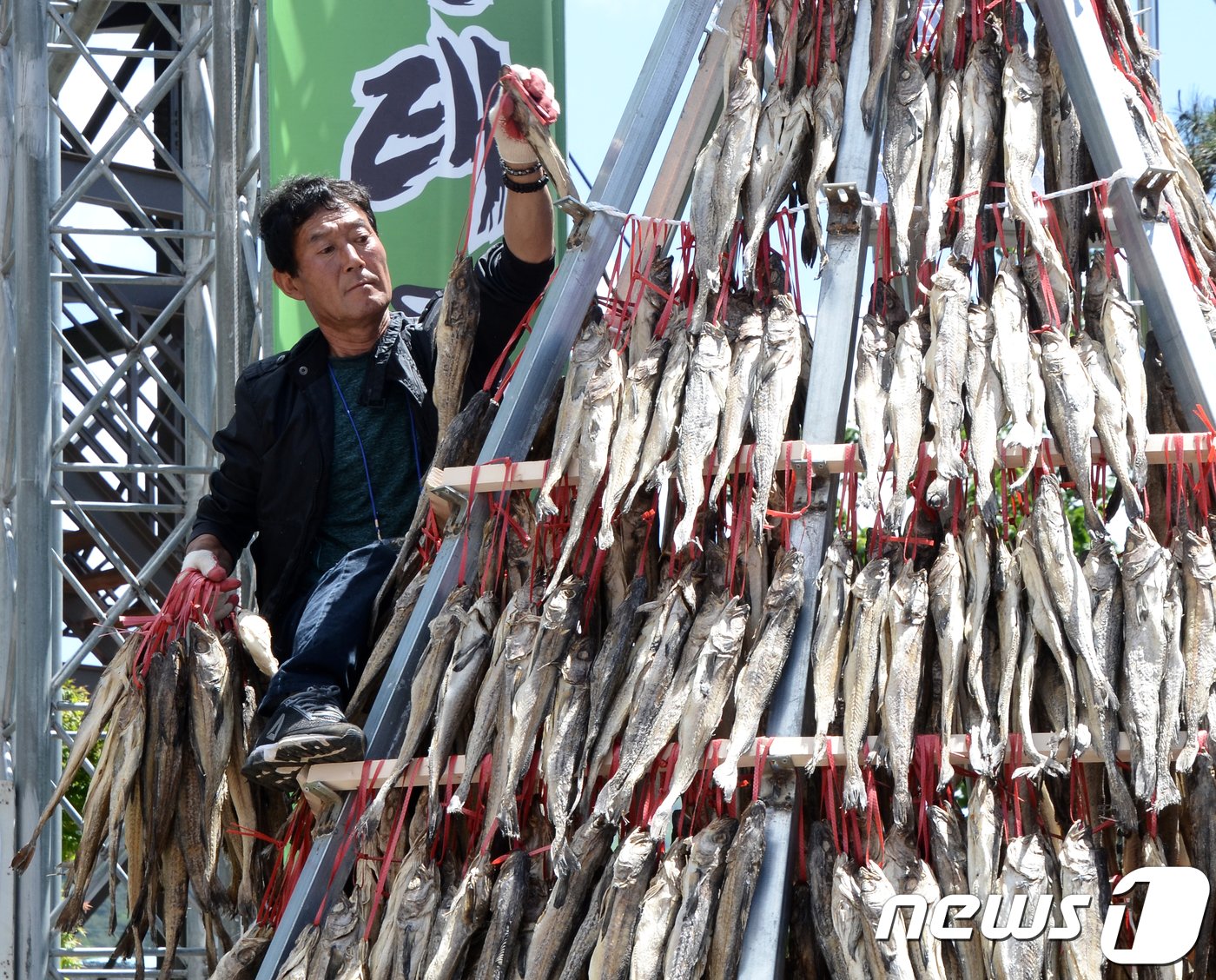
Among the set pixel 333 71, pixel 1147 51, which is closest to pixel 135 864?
pixel 333 71

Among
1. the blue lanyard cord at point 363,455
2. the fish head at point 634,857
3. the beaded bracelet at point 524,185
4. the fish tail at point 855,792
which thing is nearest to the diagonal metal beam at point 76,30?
the blue lanyard cord at point 363,455

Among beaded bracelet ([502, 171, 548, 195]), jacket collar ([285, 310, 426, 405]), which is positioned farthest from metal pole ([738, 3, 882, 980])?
jacket collar ([285, 310, 426, 405])

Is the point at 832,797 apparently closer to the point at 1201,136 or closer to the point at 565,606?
the point at 565,606

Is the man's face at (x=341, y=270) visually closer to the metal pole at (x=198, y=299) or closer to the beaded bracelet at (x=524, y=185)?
the beaded bracelet at (x=524, y=185)

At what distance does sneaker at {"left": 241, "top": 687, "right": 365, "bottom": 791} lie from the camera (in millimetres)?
3178

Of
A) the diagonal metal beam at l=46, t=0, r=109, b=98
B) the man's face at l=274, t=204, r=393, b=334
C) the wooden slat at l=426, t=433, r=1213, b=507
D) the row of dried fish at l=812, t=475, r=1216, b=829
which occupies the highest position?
the diagonal metal beam at l=46, t=0, r=109, b=98

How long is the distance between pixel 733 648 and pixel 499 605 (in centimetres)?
65

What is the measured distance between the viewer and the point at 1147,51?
3.46 m

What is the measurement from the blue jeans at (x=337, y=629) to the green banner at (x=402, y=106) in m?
1.48

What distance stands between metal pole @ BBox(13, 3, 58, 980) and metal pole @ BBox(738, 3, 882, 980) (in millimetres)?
3777

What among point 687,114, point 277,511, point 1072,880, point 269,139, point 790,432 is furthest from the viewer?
point 269,139

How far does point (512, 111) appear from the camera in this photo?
348 centimetres

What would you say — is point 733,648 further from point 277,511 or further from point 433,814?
point 277,511

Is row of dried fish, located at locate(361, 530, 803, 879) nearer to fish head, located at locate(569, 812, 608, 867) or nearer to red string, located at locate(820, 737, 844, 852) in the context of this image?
fish head, located at locate(569, 812, 608, 867)
